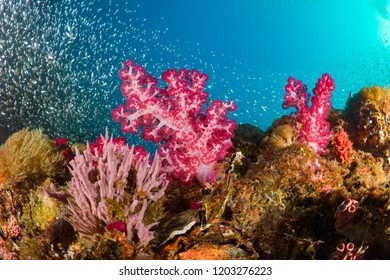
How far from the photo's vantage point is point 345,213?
144 inches

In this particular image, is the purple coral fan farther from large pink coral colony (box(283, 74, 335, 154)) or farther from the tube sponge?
large pink coral colony (box(283, 74, 335, 154))

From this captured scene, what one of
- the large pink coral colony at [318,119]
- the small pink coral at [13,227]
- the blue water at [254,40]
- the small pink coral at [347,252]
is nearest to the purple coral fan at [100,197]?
the small pink coral at [13,227]

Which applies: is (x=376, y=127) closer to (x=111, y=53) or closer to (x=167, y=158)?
(x=167, y=158)

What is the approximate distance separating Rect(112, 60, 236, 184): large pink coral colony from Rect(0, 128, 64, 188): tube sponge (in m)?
1.49

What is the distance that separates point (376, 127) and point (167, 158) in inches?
140

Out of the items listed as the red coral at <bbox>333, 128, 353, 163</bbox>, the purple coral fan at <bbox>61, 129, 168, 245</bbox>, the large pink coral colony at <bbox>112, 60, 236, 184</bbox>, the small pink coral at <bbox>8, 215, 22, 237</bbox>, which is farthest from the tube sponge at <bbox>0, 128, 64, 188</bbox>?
the red coral at <bbox>333, 128, 353, 163</bbox>

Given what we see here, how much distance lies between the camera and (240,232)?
357 cm

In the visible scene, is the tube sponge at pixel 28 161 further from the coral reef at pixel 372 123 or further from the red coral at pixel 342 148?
the coral reef at pixel 372 123

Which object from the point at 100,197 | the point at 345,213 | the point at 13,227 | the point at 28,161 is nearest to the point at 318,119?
the point at 345,213

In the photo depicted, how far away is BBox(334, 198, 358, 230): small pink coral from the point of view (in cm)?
361

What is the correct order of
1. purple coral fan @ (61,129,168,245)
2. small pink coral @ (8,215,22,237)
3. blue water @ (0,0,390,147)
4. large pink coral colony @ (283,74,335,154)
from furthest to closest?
blue water @ (0,0,390,147), large pink coral colony @ (283,74,335,154), small pink coral @ (8,215,22,237), purple coral fan @ (61,129,168,245)

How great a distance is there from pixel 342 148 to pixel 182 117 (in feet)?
8.22

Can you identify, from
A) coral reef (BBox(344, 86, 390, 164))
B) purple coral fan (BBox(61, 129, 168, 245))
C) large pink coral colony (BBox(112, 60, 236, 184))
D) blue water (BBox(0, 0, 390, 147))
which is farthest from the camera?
blue water (BBox(0, 0, 390, 147))
